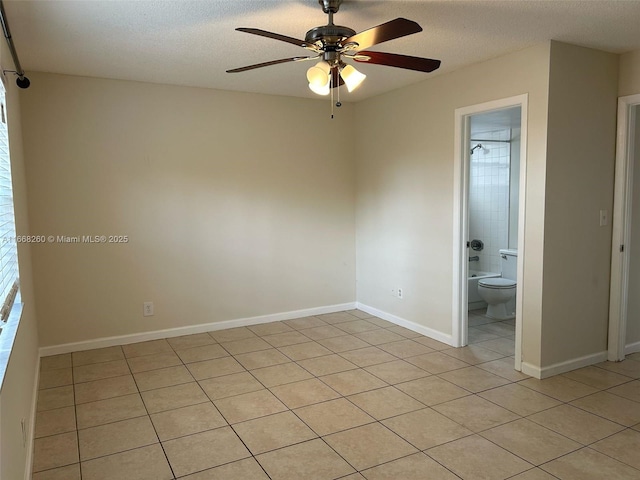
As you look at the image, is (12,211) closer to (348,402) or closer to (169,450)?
(169,450)

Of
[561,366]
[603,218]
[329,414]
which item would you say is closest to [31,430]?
[329,414]

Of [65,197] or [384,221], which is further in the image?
[384,221]

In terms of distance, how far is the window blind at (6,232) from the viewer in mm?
2049

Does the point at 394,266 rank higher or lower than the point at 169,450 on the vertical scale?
higher

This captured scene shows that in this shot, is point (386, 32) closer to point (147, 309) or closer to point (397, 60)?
point (397, 60)

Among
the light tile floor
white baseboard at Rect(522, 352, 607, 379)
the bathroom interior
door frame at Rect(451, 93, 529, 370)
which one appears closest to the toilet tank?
the bathroom interior

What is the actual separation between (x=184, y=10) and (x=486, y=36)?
1901mm

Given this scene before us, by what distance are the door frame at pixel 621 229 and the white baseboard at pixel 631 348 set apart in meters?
0.12

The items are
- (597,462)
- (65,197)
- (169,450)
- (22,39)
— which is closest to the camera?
(597,462)

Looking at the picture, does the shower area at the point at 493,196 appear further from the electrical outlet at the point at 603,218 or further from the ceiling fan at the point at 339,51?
the ceiling fan at the point at 339,51

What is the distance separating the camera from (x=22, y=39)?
2988 millimetres

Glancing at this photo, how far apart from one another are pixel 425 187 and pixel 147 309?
2834mm

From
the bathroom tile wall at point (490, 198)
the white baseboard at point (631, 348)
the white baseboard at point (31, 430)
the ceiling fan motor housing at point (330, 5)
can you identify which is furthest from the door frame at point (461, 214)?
the white baseboard at point (31, 430)

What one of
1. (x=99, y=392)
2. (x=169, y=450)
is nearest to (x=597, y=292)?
(x=169, y=450)
